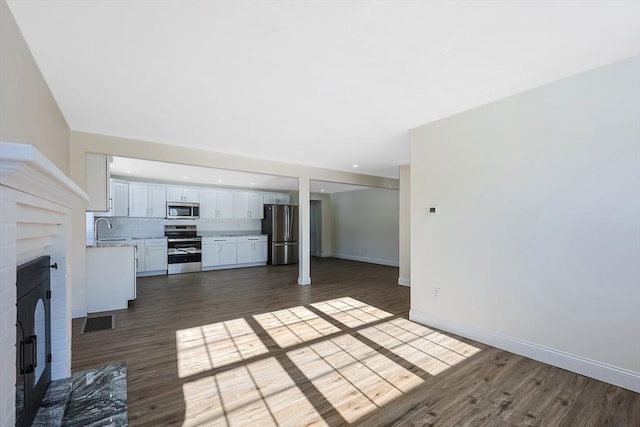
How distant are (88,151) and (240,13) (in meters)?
3.30

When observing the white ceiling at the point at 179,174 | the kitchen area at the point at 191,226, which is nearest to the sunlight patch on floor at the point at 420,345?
the white ceiling at the point at 179,174

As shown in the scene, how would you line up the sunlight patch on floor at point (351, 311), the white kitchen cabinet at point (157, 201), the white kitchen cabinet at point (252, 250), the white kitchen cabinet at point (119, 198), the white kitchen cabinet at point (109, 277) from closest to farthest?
1. the sunlight patch on floor at point (351, 311)
2. the white kitchen cabinet at point (109, 277)
3. the white kitchen cabinet at point (119, 198)
4. the white kitchen cabinet at point (157, 201)
5. the white kitchen cabinet at point (252, 250)

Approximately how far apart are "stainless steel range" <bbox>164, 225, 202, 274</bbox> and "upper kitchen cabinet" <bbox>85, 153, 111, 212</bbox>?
312 cm

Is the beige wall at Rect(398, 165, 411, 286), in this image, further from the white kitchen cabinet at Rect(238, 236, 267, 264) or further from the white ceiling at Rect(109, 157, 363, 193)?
the white kitchen cabinet at Rect(238, 236, 267, 264)

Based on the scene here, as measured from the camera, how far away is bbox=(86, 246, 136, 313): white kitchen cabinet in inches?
157

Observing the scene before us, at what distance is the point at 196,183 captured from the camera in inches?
297

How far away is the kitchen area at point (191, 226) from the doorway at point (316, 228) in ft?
6.00

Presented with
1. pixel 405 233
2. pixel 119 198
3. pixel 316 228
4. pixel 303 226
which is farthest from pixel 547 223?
pixel 316 228

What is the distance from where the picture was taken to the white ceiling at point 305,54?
1626 mm

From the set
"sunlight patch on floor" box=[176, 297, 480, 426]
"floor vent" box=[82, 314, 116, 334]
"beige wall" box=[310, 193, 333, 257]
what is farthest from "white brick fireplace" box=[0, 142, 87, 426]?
"beige wall" box=[310, 193, 333, 257]

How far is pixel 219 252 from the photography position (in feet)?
24.6

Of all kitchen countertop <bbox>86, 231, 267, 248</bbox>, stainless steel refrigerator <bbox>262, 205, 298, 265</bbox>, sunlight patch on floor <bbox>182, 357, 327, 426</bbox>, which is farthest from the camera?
stainless steel refrigerator <bbox>262, 205, 298, 265</bbox>

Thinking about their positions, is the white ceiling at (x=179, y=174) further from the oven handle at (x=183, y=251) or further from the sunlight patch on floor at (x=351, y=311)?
the sunlight patch on floor at (x=351, y=311)

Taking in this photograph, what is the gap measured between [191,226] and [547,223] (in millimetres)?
7461
